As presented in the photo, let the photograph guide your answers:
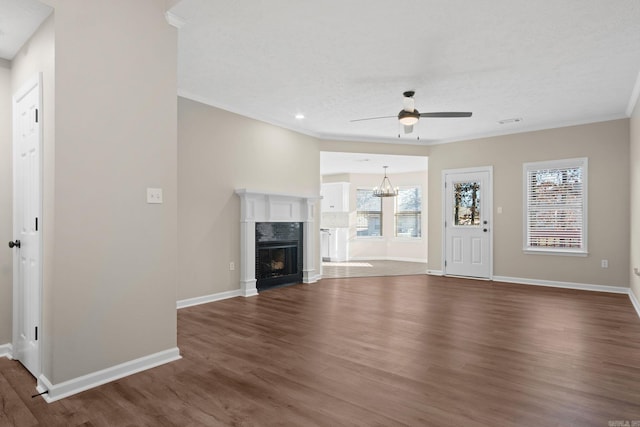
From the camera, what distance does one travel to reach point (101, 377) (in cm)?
243

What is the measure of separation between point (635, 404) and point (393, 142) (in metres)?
5.91

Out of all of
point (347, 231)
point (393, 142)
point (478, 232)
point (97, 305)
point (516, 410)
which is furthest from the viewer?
point (347, 231)

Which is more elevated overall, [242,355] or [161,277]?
[161,277]

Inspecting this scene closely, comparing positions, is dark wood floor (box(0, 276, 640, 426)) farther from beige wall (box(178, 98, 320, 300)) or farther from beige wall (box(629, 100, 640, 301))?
beige wall (box(629, 100, 640, 301))

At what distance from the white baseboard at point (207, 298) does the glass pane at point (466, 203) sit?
4629 millimetres

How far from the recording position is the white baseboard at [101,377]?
224 centimetres

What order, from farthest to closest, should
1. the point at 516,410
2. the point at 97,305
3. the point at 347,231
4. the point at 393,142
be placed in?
the point at 347,231 < the point at 393,142 < the point at 97,305 < the point at 516,410

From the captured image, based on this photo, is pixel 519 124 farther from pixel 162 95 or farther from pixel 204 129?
pixel 162 95

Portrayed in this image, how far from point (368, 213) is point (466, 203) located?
3.80 meters

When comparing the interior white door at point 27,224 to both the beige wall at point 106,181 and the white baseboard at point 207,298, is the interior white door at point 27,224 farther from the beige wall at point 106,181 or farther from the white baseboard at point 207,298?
the white baseboard at point 207,298

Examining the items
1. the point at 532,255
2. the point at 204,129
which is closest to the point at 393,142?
the point at 532,255

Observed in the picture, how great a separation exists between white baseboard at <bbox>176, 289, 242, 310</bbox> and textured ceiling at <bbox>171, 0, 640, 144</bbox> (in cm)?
269

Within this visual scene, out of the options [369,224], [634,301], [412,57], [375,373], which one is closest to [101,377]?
[375,373]

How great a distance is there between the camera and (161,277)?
280 centimetres
